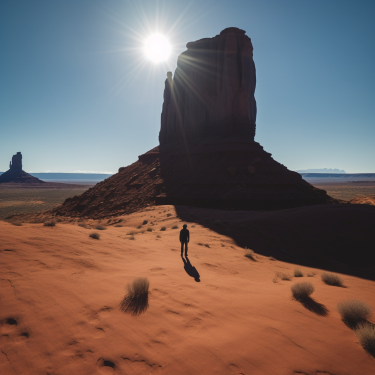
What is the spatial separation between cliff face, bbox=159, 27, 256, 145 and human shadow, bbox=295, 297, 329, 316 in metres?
38.9

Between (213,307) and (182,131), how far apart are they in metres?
48.1

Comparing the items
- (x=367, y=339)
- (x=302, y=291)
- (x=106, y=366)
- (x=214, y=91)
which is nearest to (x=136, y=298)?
(x=106, y=366)

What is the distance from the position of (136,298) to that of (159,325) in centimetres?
99

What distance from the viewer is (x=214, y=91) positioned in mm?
45281

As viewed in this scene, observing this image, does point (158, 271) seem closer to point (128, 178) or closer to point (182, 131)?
point (128, 178)

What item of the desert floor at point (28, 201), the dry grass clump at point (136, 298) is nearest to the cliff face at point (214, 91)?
the desert floor at point (28, 201)

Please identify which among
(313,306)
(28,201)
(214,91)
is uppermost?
(214,91)

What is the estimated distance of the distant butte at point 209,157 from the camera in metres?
30.0

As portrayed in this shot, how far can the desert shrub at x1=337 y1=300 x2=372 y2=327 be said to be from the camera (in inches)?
165

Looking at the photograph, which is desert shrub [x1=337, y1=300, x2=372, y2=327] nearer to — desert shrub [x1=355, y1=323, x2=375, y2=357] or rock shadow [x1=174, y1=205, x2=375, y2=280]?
desert shrub [x1=355, y1=323, x2=375, y2=357]

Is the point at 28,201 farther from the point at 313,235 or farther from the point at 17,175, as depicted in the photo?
the point at 17,175

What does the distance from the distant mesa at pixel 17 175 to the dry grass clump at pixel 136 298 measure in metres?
179

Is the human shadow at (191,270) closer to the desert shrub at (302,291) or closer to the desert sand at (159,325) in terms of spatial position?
the desert sand at (159,325)

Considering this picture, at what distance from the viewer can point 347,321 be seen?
4.30 m
